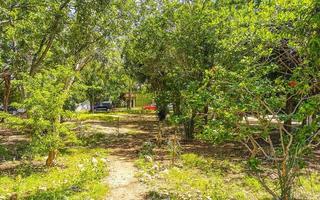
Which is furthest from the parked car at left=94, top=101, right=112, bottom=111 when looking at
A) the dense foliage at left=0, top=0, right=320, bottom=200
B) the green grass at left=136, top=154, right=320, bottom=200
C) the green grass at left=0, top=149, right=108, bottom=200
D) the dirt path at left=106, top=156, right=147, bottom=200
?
the green grass at left=136, top=154, right=320, bottom=200

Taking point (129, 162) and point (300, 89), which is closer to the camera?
point (300, 89)

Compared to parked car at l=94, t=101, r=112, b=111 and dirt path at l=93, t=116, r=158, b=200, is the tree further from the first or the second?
parked car at l=94, t=101, r=112, b=111

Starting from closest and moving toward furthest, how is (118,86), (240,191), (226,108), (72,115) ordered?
(226,108) → (240,191) → (72,115) → (118,86)

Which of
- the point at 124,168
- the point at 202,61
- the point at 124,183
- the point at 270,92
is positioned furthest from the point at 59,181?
the point at 202,61

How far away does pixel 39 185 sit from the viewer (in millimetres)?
9852

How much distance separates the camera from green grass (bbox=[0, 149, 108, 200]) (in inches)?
350

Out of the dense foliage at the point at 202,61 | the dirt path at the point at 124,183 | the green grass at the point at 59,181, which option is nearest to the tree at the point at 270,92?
the dense foliage at the point at 202,61

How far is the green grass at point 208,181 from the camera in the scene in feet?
30.0

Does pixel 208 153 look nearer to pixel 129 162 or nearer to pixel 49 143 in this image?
pixel 129 162

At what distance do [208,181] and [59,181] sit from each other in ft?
15.7

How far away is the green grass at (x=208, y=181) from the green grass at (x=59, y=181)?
158 centimetres

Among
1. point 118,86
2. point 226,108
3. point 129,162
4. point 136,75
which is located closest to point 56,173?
point 129,162

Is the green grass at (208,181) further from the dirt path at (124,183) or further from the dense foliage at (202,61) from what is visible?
the dense foliage at (202,61)

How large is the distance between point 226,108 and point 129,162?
7.27 meters
